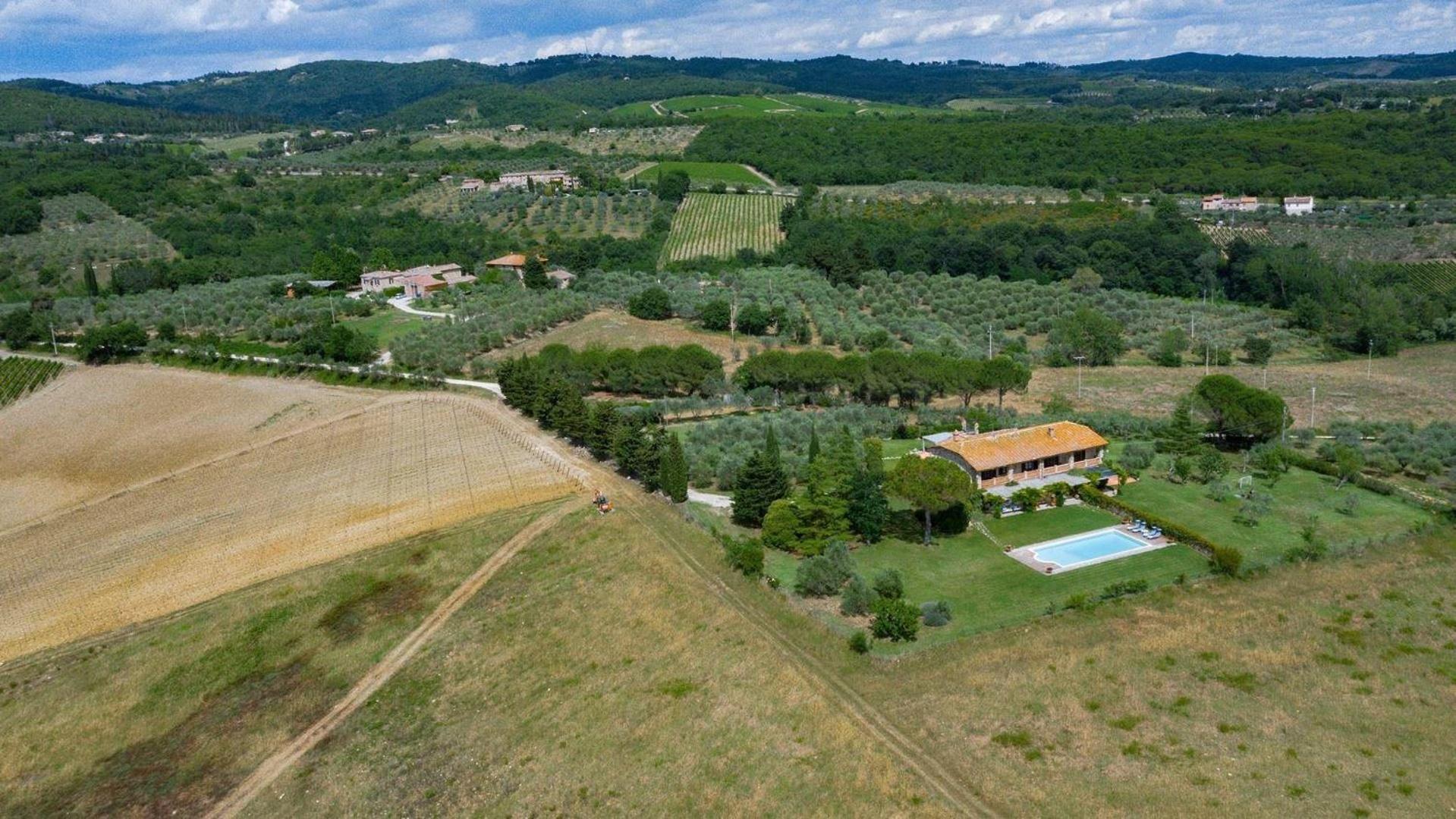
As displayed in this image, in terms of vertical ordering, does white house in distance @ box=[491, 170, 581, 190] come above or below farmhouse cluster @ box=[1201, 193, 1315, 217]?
above

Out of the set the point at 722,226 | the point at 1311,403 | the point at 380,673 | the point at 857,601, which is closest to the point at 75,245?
the point at 722,226

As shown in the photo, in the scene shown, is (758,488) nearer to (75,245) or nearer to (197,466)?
(197,466)

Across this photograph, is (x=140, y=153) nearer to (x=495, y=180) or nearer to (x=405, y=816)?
(x=495, y=180)

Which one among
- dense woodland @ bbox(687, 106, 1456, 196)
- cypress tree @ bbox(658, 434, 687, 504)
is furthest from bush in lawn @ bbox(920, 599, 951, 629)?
dense woodland @ bbox(687, 106, 1456, 196)

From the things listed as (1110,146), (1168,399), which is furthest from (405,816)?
(1110,146)

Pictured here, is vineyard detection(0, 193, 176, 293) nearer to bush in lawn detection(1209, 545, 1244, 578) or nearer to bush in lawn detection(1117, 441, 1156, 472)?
bush in lawn detection(1117, 441, 1156, 472)

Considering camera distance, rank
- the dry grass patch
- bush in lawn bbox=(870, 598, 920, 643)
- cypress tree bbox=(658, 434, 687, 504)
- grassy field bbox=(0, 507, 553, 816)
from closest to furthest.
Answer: the dry grass patch → grassy field bbox=(0, 507, 553, 816) → bush in lawn bbox=(870, 598, 920, 643) → cypress tree bbox=(658, 434, 687, 504)

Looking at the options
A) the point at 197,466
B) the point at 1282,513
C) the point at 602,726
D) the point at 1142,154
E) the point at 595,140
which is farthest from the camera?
the point at 595,140
